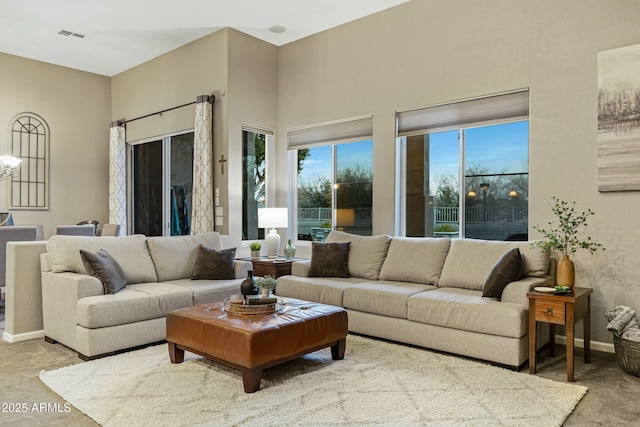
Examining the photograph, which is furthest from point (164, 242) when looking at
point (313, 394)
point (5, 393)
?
point (313, 394)

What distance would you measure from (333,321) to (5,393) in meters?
2.10

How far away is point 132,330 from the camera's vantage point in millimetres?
3738

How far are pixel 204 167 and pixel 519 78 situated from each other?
3767 mm

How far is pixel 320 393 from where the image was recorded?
9.51 feet

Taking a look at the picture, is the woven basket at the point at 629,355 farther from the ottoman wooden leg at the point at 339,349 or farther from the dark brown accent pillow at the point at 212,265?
the dark brown accent pillow at the point at 212,265

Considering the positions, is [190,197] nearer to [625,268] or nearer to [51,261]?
[51,261]

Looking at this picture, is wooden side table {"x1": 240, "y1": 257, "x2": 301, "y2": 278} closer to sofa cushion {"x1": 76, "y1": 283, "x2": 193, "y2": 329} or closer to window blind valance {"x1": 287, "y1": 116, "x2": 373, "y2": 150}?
sofa cushion {"x1": 76, "y1": 283, "x2": 193, "y2": 329}

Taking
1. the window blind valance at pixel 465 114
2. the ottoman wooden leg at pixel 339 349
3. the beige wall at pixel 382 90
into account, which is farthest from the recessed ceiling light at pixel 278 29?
the ottoman wooden leg at pixel 339 349

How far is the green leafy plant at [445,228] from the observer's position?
508cm

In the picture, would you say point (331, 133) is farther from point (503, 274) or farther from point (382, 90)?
point (503, 274)

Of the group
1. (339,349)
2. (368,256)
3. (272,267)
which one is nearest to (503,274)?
(339,349)

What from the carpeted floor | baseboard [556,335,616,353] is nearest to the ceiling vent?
the carpeted floor

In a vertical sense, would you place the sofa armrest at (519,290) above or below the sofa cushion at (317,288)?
above

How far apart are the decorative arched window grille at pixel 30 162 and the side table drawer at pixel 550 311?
22.9ft
